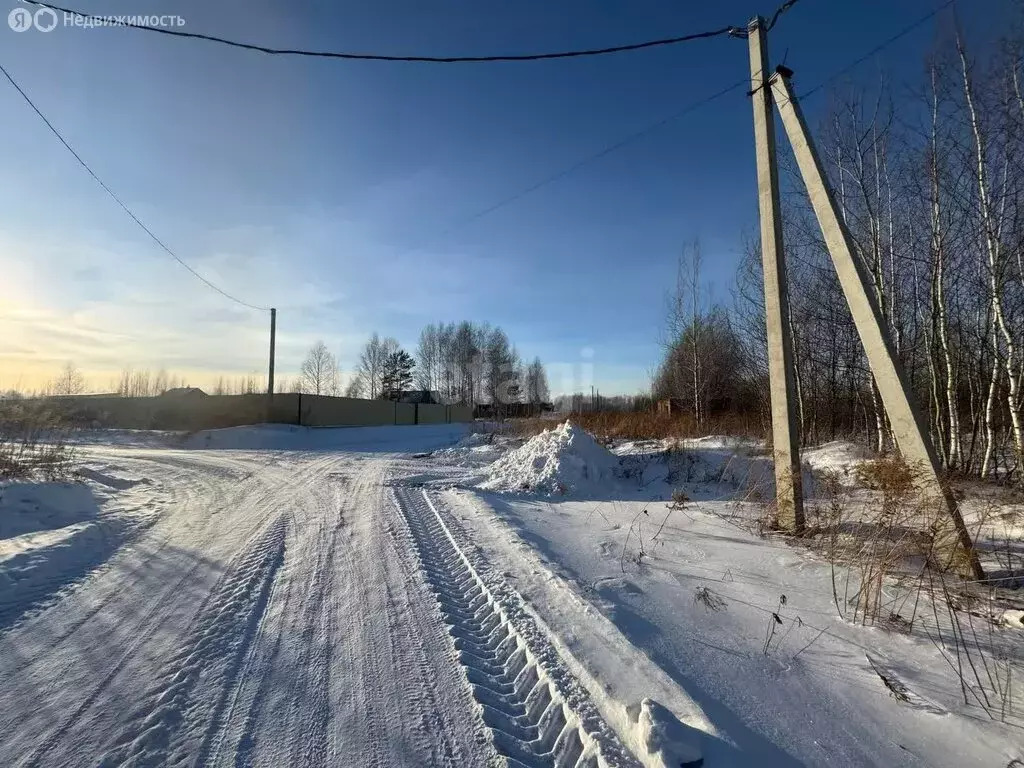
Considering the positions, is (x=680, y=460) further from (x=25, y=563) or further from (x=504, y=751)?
(x=25, y=563)

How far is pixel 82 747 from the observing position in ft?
7.22

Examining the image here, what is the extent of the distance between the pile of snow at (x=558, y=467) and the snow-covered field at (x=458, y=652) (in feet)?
9.13

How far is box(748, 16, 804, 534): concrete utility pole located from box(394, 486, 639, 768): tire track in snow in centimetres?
364

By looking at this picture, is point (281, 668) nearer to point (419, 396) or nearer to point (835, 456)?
point (835, 456)

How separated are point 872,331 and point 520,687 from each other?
15.2 ft

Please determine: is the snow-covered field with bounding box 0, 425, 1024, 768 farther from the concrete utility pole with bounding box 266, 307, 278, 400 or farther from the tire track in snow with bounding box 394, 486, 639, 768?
the concrete utility pole with bounding box 266, 307, 278, 400

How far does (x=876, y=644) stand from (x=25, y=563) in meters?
7.19

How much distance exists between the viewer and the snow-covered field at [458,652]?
2.23 meters

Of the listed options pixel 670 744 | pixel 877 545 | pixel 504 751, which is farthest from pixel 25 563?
pixel 877 545

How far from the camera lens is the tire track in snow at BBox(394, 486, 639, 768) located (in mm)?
2209

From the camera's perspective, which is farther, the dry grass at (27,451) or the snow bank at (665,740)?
the dry grass at (27,451)

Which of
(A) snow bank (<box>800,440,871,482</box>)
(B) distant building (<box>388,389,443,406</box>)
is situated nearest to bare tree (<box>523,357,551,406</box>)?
(B) distant building (<box>388,389,443,406</box>)

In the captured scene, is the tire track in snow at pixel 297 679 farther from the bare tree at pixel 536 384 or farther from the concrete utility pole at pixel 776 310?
the bare tree at pixel 536 384

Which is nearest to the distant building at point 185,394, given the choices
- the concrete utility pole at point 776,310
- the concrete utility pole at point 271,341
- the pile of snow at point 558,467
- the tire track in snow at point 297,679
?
the concrete utility pole at point 271,341
